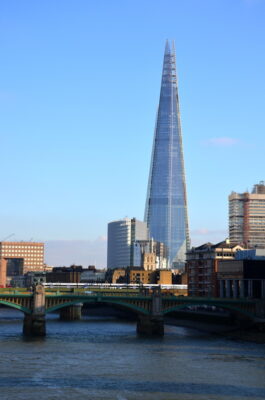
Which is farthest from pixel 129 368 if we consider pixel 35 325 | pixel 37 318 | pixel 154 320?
pixel 154 320

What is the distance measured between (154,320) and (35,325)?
29.5 m

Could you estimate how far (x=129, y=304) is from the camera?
172 meters

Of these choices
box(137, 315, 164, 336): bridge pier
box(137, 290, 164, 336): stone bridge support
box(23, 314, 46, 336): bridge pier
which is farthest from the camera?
box(137, 290, 164, 336): stone bridge support

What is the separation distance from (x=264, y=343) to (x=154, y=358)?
38034 mm

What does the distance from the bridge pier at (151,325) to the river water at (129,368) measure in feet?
42.6

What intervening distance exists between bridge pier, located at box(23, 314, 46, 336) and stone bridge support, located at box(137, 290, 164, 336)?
81.9 feet

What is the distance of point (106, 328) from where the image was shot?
19038 cm

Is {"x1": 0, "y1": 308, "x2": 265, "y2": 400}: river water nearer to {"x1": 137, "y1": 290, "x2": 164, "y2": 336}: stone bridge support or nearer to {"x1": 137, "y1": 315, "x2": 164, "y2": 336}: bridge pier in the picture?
{"x1": 137, "y1": 315, "x2": 164, "y2": 336}: bridge pier

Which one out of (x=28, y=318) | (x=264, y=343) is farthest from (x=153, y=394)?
(x=28, y=318)

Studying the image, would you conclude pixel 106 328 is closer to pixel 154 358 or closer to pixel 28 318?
pixel 28 318

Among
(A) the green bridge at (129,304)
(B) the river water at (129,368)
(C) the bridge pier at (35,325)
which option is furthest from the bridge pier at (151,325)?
(C) the bridge pier at (35,325)

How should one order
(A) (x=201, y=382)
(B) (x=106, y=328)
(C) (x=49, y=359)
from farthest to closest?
(B) (x=106, y=328)
(C) (x=49, y=359)
(A) (x=201, y=382)

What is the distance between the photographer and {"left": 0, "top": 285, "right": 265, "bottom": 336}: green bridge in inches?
6437

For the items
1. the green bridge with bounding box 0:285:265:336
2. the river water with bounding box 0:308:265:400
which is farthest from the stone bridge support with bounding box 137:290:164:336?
the river water with bounding box 0:308:265:400
